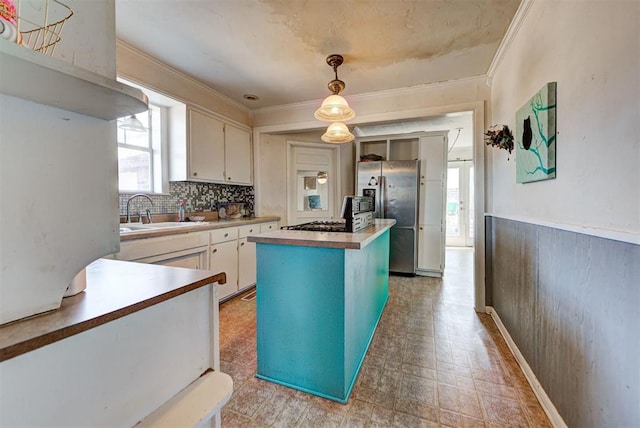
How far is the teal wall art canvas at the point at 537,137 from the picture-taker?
1.40 m

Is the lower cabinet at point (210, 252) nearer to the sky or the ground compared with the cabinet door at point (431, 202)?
nearer to the ground

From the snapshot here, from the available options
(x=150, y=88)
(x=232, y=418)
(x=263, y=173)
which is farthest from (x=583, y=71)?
(x=263, y=173)

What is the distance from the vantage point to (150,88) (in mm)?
2463

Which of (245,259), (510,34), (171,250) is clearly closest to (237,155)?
(245,259)

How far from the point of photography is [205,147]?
3.02 m

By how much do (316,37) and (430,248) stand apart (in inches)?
128

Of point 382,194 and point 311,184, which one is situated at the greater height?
point 311,184

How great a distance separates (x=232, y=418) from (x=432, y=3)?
2.80 m

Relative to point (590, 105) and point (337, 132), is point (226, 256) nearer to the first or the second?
point (337, 132)

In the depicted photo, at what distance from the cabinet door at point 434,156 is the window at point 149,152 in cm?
337

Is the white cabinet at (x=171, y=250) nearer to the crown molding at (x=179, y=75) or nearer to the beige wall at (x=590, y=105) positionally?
the crown molding at (x=179, y=75)

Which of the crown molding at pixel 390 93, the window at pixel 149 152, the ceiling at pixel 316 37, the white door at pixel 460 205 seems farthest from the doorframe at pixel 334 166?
the white door at pixel 460 205

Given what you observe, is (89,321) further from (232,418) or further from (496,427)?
(496,427)

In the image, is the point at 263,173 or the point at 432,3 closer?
the point at 432,3
